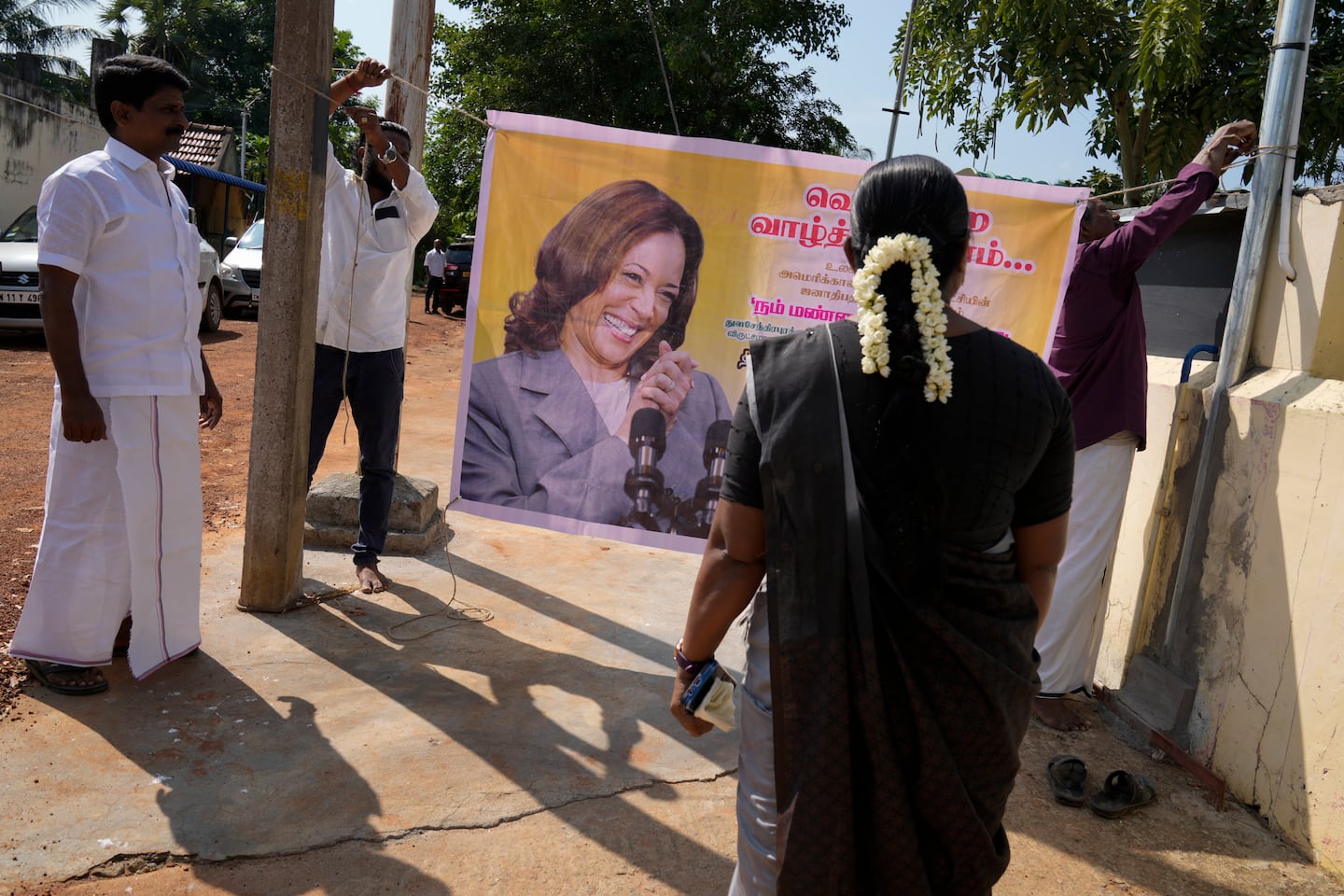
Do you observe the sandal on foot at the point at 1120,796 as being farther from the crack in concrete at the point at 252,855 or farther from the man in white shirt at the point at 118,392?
the man in white shirt at the point at 118,392

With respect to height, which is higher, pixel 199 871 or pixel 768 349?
pixel 768 349

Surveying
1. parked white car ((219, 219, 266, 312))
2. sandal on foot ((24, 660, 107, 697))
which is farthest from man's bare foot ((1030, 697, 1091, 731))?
parked white car ((219, 219, 266, 312))

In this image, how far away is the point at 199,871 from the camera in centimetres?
254

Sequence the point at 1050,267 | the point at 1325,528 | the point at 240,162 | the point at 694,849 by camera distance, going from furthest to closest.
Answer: the point at 240,162 → the point at 1050,267 → the point at 1325,528 → the point at 694,849

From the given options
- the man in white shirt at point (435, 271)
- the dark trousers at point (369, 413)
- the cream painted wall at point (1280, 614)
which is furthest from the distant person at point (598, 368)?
the man in white shirt at point (435, 271)

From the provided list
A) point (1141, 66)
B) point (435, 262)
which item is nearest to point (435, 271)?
point (435, 262)

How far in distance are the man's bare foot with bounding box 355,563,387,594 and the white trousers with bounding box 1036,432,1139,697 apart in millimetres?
2775

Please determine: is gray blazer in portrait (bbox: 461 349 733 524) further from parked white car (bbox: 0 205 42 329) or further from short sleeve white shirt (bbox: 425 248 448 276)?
short sleeve white shirt (bbox: 425 248 448 276)

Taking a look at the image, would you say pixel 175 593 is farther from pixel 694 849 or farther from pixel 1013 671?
pixel 1013 671

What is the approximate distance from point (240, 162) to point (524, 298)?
30.6 m

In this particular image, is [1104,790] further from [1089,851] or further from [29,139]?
[29,139]

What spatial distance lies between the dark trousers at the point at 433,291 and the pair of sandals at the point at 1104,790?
2024 cm

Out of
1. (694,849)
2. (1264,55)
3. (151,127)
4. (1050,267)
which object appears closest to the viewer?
(694,849)

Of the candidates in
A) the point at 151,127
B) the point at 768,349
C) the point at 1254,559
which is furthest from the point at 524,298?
the point at 1254,559
